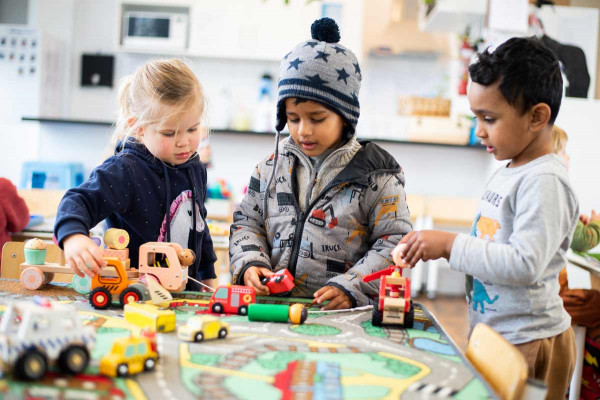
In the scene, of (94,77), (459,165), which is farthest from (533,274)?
(94,77)

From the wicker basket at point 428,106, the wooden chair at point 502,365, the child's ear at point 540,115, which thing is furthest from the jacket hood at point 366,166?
the wicker basket at point 428,106

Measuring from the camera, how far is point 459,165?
14.4 feet

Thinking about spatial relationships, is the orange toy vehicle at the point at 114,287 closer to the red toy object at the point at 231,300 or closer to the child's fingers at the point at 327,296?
the red toy object at the point at 231,300

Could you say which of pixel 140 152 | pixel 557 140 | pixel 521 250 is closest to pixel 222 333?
pixel 521 250

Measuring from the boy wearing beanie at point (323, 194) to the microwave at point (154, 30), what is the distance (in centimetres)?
326

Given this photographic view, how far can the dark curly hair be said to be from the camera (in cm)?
111

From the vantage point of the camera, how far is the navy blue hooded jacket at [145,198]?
1267 mm

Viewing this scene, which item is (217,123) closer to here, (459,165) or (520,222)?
(459,165)

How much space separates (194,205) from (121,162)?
0.21 metres

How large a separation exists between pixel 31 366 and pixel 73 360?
5 centimetres

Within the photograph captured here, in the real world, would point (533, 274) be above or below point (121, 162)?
below

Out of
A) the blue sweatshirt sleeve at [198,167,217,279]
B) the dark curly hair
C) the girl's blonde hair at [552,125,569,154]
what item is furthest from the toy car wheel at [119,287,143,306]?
the girl's blonde hair at [552,125,569,154]

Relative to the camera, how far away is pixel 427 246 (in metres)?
1.07

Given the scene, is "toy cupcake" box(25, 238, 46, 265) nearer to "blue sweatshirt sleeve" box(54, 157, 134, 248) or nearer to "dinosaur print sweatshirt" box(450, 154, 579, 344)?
"blue sweatshirt sleeve" box(54, 157, 134, 248)
